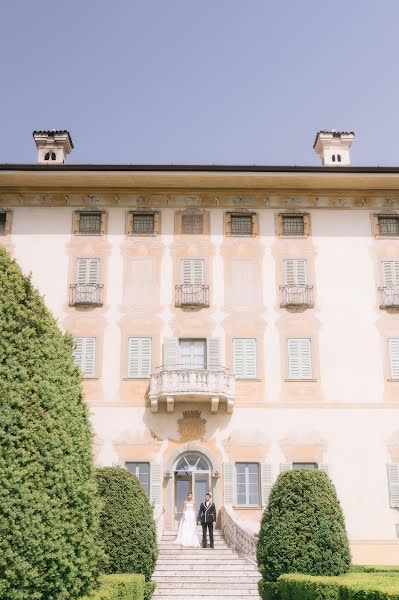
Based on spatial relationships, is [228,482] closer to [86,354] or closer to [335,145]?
[86,354]

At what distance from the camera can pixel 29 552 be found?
327 inches

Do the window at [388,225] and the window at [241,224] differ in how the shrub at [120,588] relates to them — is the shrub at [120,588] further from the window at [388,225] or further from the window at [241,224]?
the window at [388,225]

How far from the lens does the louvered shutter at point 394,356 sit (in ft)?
79.6

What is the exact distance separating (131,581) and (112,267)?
49.8 feet

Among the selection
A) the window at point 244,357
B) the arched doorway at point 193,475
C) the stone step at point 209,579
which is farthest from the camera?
the window at point 244,357

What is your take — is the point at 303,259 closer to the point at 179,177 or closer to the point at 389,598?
the point at 179,177

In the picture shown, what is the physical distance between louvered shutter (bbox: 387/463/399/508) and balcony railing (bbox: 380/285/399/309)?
17.7 feet

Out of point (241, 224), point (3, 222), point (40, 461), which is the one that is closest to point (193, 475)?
point (241, 224)

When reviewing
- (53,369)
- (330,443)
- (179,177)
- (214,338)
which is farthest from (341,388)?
(53,369)

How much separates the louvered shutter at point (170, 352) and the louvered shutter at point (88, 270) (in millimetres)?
3360

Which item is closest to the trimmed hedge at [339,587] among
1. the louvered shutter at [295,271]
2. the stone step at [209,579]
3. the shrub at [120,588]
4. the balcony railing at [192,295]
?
the shrub at [120,588]

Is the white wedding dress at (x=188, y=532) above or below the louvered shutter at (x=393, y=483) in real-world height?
below

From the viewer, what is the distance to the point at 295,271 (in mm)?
25297

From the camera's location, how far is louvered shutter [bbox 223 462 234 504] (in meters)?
22.9
